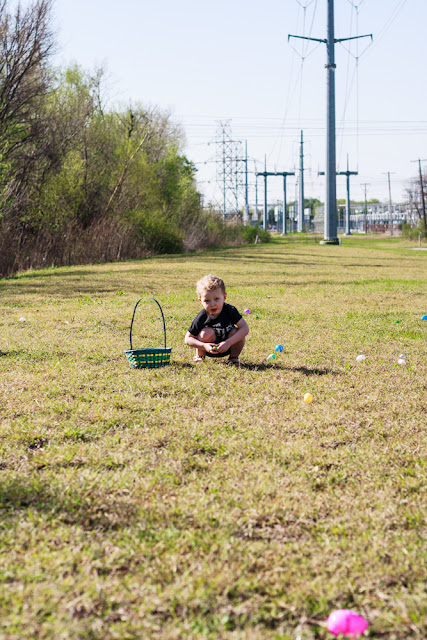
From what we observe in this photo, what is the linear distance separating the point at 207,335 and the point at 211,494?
2.89 meters

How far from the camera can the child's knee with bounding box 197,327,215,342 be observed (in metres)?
5.67

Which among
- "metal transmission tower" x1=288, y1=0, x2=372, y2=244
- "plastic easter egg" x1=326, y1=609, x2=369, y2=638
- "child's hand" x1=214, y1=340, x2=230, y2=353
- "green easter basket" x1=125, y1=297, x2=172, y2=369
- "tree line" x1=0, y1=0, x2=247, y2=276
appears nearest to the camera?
"plastic easter egg" x1=326, y1=609, x2=369, y2=638

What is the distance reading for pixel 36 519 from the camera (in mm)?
2635

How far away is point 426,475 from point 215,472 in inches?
41.4

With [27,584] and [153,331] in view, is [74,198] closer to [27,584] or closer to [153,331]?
[153,331]

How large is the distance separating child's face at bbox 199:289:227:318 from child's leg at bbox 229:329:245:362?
0.83 feet

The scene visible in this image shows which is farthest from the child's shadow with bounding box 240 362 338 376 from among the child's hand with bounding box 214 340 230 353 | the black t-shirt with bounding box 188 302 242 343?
the black t-shirt with bounding box 188 302 242 343

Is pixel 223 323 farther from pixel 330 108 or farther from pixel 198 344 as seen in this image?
pixel 330 108

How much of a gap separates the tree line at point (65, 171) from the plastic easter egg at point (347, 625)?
1476cm

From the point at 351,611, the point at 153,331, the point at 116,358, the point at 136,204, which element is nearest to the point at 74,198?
the point at 136,204

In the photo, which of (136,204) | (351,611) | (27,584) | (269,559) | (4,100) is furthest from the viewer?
(136,204)

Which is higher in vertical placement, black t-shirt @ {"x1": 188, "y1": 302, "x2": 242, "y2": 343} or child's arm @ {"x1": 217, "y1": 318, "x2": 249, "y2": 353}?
black t-shirt @ {"x1": 188, "y1": 302, "x2": 242, "y2": 343}

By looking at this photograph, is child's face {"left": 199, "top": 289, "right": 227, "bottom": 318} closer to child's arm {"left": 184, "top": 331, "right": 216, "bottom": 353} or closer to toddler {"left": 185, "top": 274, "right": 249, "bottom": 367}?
toddler {"left": 185, "top": 274, "right": 249, "bottom": 367}

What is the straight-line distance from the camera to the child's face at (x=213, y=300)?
5523 mm
